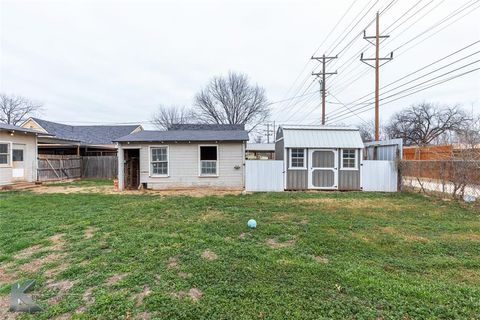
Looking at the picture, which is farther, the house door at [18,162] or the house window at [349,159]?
the house door at [18,162]

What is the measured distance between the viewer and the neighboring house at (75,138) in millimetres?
18344

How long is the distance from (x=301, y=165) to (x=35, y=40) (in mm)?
13853

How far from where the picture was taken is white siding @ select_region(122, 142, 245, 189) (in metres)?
12.0

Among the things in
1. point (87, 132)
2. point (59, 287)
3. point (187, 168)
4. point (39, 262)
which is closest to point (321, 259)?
point (59, 287)

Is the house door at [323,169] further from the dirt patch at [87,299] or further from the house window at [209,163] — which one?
the dirt patch at [87,299]

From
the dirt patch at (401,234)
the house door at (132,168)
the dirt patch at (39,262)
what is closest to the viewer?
the dirt patch at (39,262)

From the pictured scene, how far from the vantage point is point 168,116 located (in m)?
43.9

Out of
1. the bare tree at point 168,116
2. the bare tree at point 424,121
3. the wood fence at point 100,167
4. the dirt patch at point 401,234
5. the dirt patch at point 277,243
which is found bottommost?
the dirt patch at point 401,234

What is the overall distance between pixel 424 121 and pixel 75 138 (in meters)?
45.1

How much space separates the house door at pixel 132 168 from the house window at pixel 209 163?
350 centimetres

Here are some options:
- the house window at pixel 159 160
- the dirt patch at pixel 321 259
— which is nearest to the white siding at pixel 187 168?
the house window at pixel 159 160

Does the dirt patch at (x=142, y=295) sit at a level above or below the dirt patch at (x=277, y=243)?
above

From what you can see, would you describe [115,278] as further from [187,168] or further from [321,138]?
[321,138]

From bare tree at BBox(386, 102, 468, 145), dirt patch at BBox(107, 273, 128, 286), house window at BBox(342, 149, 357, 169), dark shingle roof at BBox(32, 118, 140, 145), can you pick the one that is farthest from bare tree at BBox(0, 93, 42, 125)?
bare tree at BBox(386, 102, 468, 145)
